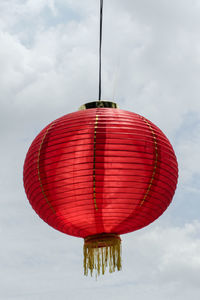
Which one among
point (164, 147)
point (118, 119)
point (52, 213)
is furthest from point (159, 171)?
point (52, 213)

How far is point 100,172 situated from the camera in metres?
5.09

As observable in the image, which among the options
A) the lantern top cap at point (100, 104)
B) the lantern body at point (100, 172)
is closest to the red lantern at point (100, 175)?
the lantern body at point (100, 172)

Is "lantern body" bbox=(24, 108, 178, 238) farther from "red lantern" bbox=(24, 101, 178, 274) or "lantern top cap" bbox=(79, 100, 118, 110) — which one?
"lantern top cap" bbox=(79, 100, 118, 110)

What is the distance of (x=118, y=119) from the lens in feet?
18.2

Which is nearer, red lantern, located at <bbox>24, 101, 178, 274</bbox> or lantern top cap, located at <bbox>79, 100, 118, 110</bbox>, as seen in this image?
red lantern, located at <bbox>24, 101, 178, 274</bbox>

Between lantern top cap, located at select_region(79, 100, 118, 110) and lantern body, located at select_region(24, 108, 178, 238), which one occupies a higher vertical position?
lantern top cap, located at select_region(79, 100, 118, 110)

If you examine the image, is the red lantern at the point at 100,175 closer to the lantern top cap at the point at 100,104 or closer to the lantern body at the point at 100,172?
the lantern body at the point at 100,172

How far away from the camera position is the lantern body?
16.8 ft

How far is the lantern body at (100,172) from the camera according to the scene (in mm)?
5117

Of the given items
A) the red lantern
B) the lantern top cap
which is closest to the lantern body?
the red lantern

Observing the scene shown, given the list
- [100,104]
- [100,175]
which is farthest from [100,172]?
[100,104]

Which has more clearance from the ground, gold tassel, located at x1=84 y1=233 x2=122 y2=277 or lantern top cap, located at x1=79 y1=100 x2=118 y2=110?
lantern top cap, located at x1=79 y1=100 x2=118 y2=110

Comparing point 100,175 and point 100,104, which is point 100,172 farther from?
point 100,104

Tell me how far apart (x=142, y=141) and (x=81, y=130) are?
0.69m
